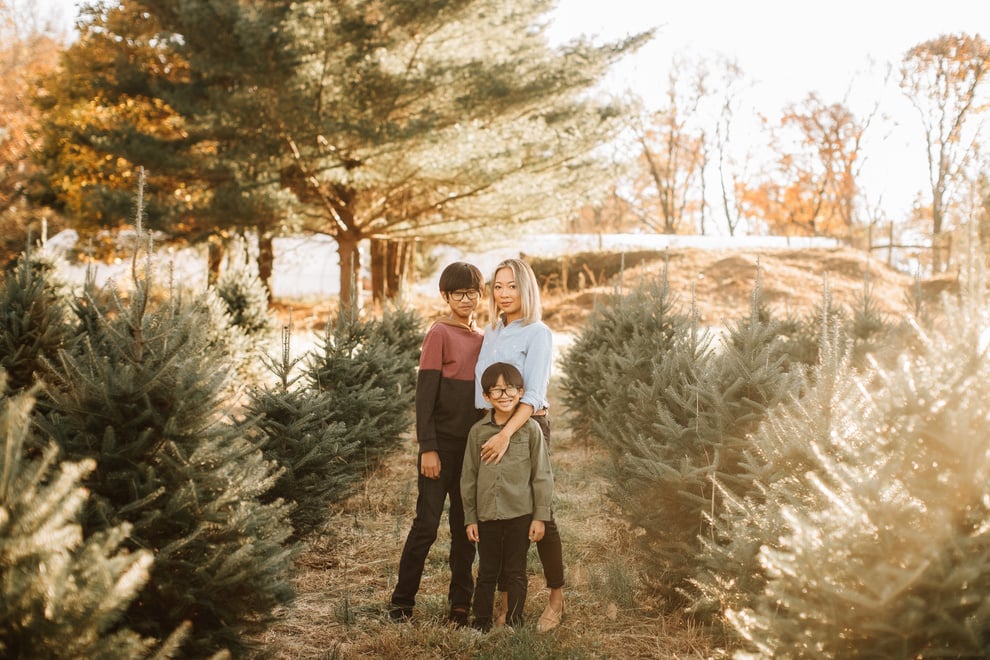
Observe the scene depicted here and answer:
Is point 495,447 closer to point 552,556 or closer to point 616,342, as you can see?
point 552,556

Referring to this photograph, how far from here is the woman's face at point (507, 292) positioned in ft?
14.0

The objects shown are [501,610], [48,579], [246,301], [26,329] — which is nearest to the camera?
[48,579]

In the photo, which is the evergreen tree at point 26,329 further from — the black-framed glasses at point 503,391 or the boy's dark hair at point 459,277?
the black-framed glasses at point 503,391

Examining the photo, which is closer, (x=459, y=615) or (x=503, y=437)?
(x=503, y=437)

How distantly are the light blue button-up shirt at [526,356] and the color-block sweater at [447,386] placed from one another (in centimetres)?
8

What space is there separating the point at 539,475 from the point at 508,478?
19 cm

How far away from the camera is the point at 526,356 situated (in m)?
4.18

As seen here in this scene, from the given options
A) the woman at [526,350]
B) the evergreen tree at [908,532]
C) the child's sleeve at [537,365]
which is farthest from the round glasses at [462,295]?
the evergreen tree at [908,532]

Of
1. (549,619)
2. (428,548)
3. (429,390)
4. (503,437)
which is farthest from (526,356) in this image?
(549,619)

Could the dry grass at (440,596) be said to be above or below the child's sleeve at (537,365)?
below

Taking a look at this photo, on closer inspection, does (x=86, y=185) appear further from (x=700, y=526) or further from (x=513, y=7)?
(x=700, y=526)

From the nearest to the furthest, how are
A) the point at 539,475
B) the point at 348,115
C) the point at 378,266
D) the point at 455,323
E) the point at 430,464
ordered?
the point at 539,475 < the point at 430,464 < the point at 455,323 < the point at 348,115 < the point at 378,266

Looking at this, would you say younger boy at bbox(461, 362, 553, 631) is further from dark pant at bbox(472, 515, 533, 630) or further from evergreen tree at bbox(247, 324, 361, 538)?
evergreen tree at bbox(247, 324, 361, 538)

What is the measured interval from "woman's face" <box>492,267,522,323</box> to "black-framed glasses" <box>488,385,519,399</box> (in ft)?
1.80
